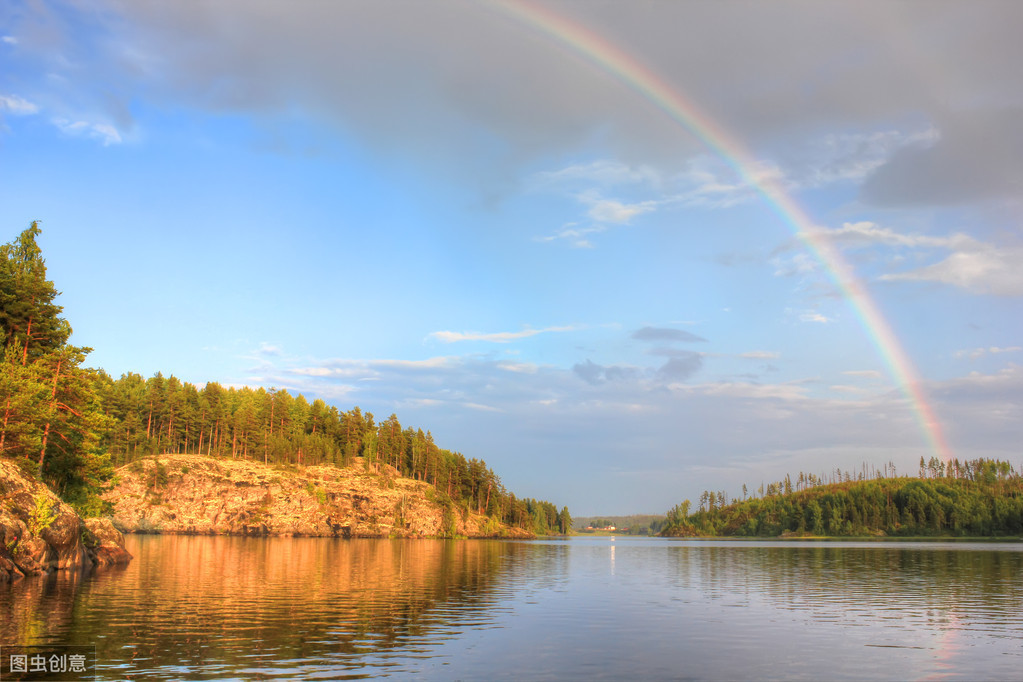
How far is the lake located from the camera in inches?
1100

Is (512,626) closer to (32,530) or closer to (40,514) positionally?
(40,514)

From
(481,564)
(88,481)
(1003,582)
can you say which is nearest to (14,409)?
(88,481)

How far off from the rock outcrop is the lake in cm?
313

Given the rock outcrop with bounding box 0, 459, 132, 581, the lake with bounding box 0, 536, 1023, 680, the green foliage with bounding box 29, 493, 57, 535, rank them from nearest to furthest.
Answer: the lake with bounding box 0, 536, 1023, 680 → the rock outcrop with bounding box 0, 459, 132, 581 → the green foliage with bounding box 29, 493, 57, 535

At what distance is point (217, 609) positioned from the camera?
42.9 metres

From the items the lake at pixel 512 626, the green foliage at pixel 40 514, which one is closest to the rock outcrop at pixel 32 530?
the green foliage at pixel 40 514

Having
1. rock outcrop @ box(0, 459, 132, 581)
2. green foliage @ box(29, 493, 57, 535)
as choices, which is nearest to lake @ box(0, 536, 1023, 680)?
rock outcrop @ box(0, 459, 132, 581)

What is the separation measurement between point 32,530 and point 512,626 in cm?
4583

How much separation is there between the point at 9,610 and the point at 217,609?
11.3 metres

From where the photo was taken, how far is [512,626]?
130ft

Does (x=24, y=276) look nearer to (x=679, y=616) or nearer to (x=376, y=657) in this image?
(x=376, y=657)

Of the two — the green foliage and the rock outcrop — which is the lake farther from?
the green foliage

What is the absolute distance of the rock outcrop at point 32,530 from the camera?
178 ft

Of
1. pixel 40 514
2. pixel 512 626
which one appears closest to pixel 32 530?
pixel 40 514
